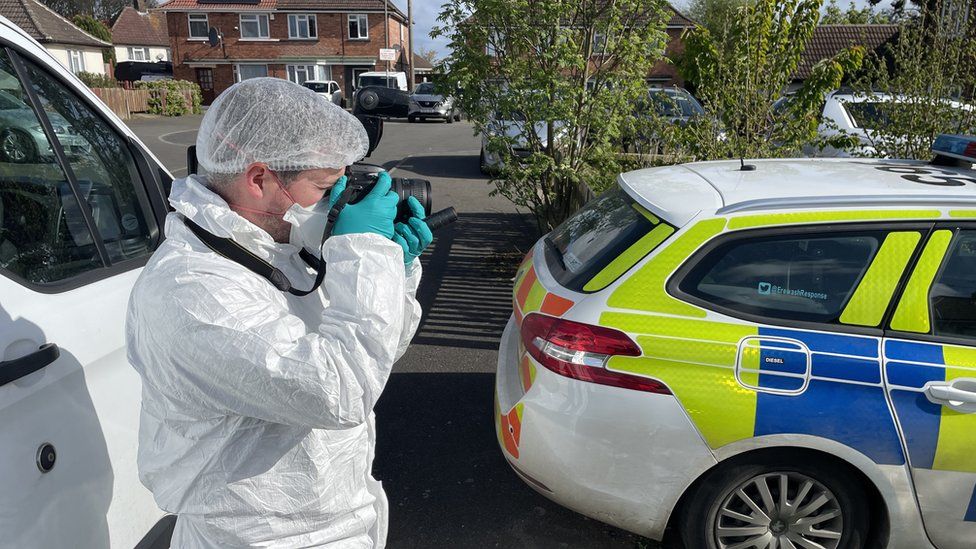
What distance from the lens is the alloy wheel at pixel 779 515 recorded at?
2.48 metres

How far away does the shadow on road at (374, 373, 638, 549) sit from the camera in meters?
2.95

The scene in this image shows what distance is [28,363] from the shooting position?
1.41 m

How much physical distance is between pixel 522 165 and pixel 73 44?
33.2 meters

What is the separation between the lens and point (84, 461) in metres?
1.56

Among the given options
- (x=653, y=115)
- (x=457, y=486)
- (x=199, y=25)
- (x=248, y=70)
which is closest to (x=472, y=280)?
(x=653, y=115)

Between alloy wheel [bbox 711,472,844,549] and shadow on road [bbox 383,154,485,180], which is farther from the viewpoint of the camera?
shadow on road [bbox 383,154,485,180]

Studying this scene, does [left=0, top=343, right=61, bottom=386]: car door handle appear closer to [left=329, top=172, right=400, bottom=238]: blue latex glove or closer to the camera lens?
[left=329, top=172, right=400, bottom=238]: blue latex glove

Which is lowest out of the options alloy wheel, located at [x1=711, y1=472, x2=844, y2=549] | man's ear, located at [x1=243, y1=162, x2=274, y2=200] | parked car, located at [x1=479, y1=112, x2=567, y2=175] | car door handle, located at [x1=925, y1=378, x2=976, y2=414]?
alloy wheel, located at [x1=711, y1=472, x2=844, y2=549]

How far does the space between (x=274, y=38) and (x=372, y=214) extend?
45111 mm

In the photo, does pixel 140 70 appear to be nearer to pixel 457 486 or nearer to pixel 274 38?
pixel 274 38

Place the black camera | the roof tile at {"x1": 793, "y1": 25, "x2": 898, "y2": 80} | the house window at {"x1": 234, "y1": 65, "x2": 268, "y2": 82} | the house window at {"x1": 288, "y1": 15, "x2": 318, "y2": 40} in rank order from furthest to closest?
the house window at {"x1": 234, "y1": 65, "x2": 268, "y2": 82} < the house window at {"x1": 288, "y1": 15, "x2": 318, "y2": 40} < the roof tile at {"x1": 793, "y1": 25, "x2": 898, "y2": 80} < the black camera

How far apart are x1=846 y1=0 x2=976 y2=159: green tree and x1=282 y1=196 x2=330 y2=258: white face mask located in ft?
16.9

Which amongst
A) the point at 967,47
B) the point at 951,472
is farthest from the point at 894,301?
the point at 967,47

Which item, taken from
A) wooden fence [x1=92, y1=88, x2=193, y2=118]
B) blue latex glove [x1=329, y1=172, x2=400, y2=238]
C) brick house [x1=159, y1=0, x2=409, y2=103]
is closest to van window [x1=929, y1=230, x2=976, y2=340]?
blue latex glove [x1=329, y1=172, x2=400, y2=238]
